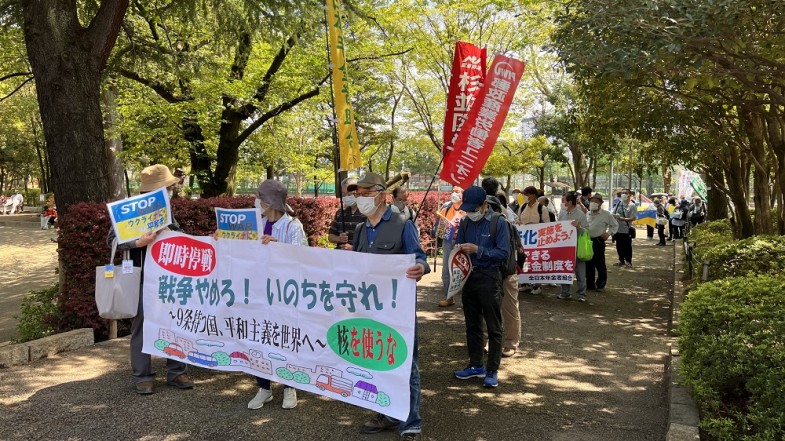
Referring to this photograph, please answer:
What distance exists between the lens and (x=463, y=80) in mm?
9250

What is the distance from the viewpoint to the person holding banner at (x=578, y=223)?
8.90 meters

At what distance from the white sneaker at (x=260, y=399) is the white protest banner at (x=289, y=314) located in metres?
0.25

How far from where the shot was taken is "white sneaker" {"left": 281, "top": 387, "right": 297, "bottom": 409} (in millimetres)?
4402

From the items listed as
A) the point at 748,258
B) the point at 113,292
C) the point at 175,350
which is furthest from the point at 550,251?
the point at 113,292

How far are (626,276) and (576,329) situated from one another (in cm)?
519

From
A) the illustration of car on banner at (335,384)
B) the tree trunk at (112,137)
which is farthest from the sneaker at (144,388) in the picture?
the tree trunk at (112,137)

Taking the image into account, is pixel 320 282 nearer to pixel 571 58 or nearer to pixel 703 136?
pixel 571 58

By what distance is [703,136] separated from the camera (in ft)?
34.8

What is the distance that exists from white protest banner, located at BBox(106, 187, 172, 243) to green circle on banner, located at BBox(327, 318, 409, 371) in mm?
1980

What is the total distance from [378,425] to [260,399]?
1079 millimetres

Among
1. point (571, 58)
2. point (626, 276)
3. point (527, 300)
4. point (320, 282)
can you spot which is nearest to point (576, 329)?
point (527, 300)

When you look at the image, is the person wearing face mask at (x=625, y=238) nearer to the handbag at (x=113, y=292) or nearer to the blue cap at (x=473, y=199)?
the blue cap at (x=473, y=199)

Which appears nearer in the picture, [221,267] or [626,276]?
[221,267]

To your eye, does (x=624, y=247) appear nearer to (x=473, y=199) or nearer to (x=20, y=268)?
(x=473, y=199)
